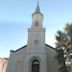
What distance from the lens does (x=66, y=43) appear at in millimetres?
23609

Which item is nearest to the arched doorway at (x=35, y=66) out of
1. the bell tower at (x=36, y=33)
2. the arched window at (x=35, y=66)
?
the arched window at (x=35, y=66)

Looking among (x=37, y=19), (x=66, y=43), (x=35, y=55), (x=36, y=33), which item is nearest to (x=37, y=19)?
(x=37, y=19)

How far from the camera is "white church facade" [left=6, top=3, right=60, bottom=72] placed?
91.7 feet

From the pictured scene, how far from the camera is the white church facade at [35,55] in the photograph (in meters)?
27.9

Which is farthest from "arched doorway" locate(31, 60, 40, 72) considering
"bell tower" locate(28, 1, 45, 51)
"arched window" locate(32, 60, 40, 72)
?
"bell tower" locate(28, 1, 45, 51)

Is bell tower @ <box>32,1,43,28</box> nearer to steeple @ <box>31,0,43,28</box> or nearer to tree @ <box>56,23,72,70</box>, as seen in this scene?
steeple @ <box>31,0,43,28</box>

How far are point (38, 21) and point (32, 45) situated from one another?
4.52m

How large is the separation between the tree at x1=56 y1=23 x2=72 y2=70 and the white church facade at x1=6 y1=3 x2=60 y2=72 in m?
4.55

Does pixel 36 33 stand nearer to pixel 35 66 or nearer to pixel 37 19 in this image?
pixel 37 19

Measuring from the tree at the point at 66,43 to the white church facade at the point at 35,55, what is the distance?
455 centimetres

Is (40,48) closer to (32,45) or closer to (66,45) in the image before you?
(32,45)

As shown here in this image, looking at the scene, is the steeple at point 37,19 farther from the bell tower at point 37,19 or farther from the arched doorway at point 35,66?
the arched doorway at point 35,66

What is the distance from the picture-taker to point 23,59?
97.4ft

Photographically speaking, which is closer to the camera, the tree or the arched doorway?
the tree
